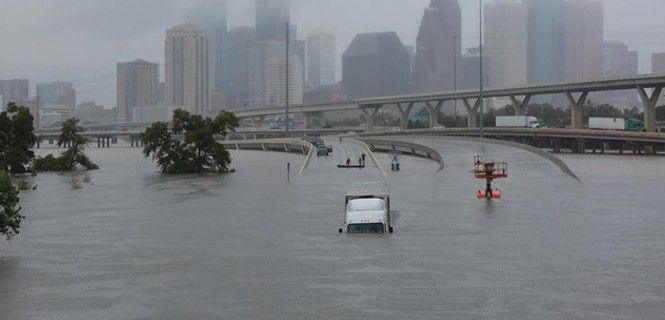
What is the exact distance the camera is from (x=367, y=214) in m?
39.6

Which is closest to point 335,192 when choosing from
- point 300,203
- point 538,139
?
point 300,203

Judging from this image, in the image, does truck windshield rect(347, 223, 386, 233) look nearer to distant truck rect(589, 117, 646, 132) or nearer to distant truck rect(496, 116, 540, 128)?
distant truck rect(589, 117, 646, 132)

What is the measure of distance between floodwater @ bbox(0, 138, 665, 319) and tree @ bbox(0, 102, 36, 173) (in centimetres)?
2906

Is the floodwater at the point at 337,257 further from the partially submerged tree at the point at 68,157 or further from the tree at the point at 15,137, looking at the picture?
the partially submerged tree at the point at 68,157

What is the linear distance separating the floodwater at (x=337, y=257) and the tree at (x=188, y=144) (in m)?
30.1

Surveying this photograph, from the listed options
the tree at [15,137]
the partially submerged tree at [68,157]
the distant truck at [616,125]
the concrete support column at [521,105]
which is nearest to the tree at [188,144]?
the tree at [15,137]

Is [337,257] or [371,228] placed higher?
[371,228]

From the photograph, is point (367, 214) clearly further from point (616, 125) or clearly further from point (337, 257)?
point (616, 125)

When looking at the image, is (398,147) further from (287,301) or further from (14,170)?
(287,301)

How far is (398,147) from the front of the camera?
136 m

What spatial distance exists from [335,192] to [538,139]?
3637 inches

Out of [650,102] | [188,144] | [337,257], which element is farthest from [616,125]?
[337,257]

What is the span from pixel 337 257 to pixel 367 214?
7.33m

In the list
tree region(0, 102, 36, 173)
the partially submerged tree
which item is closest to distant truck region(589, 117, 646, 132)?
the partially submerged tree
